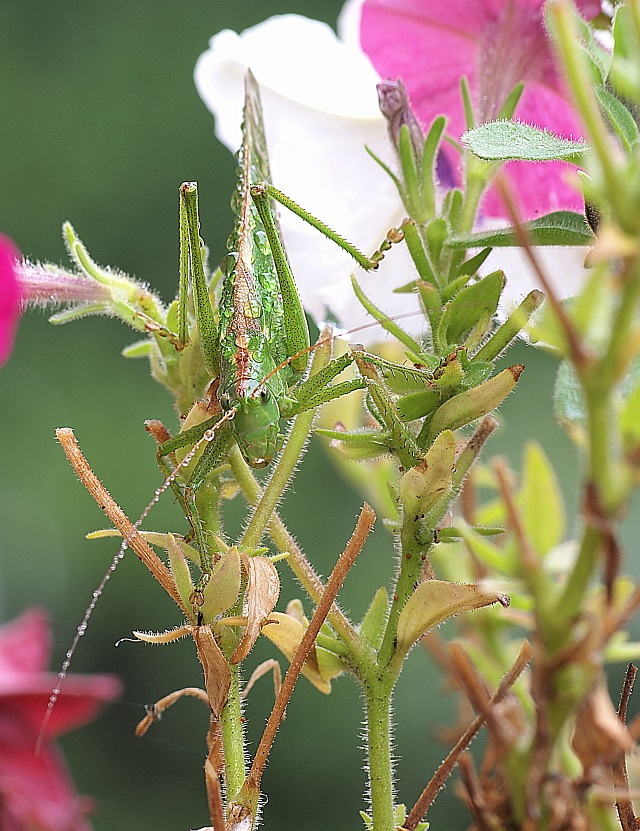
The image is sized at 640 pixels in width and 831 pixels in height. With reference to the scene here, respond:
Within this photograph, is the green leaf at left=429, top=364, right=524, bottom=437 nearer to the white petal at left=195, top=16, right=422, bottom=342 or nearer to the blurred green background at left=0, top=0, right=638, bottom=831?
the white petal at left=195, top=16, right=422, bottom=342

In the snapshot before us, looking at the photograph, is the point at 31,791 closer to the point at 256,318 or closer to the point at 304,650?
the point at 304,650

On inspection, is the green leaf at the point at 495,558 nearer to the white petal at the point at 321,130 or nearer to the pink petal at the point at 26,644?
the pink petal at the point at 26,644

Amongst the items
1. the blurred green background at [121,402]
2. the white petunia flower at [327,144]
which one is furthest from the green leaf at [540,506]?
the blurred green background at [121,402]

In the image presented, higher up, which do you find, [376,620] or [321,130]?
[321,130]

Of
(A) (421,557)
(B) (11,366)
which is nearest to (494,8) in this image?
(A) (421,557)

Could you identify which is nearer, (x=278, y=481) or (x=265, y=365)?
(x=278, y=481)

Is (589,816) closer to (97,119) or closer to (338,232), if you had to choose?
(338,232)

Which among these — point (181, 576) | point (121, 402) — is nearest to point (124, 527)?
point (181, 576)
